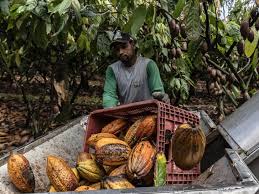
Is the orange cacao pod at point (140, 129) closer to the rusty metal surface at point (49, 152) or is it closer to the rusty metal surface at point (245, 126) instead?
the rusty metal surface at point (245, 126)

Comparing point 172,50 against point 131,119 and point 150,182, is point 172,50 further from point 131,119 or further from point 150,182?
point 150,182

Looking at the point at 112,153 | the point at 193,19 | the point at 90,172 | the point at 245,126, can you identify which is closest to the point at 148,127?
the point at 112,153

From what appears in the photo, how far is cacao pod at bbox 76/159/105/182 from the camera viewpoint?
7.39 feet

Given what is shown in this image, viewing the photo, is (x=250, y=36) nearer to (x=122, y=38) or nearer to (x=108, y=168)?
(x=108, y=168)

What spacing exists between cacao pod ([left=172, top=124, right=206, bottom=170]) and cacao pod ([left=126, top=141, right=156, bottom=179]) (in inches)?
4.8

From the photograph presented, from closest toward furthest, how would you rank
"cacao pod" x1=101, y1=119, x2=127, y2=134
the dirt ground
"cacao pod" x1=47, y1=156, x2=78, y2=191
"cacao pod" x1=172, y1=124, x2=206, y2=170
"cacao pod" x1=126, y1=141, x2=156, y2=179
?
"cacao pod" x1=172, y1=124, x2=206, y2=170 → "cacao pod" x1=126, y1=141, x2=156, y2=179 → "cacao pod" x1=47, y1=156, x2=78, y2=191 → "cacao pod" x1=101, y1=119, x2=127, y2=134 → the dirt ground

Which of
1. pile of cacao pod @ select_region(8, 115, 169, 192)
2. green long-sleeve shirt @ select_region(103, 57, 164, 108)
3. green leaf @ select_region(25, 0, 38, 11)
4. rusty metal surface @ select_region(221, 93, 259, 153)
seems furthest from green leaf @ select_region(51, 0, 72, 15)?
green long-sleeve shirt @ select_region(103, 57, 164, 108)

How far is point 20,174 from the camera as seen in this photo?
7.47 feet

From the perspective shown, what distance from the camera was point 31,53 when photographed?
5340mm

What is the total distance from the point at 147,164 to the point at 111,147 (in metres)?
0.25

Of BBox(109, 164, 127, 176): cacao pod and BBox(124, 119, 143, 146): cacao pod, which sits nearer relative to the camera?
BBox(109, 164, 127, 176): cacao pod

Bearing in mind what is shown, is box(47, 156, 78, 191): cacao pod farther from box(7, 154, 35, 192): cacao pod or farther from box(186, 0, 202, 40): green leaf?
box(186, 0, 202, 40): green leaf

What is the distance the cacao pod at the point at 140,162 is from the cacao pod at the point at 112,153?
0.31 feet

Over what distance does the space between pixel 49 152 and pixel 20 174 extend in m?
0.47
